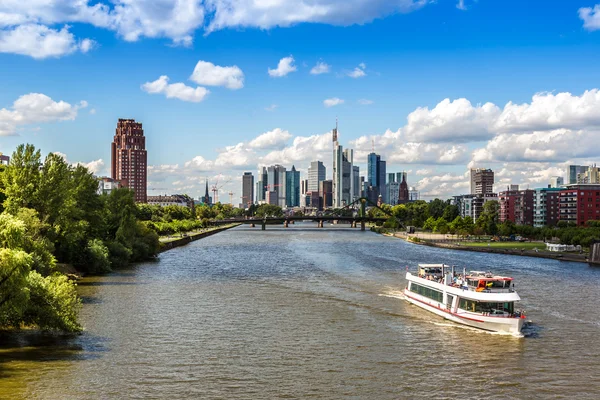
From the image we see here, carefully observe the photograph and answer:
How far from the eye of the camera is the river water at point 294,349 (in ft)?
97.3

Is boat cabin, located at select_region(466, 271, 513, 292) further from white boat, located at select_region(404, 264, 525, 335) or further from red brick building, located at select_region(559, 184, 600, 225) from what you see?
red brick building, located at select_region(559, 184, 600, 225)

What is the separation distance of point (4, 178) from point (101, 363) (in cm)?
4037

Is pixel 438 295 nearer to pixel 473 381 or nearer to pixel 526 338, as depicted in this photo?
pixel 526 338

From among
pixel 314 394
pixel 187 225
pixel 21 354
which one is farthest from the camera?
pixel 187 225

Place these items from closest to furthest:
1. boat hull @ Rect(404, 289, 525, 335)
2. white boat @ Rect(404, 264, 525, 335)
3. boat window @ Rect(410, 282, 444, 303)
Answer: boat hull @ Rect(404, 289, 525, 335) < white boat @ Rect(404, 264, 525, 335) < boat window @ Rect(410, 282, 444, 303)

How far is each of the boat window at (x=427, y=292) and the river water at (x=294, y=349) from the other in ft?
5.12

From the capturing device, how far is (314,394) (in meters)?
28.8

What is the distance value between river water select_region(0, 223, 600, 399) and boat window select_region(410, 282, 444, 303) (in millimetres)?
1560

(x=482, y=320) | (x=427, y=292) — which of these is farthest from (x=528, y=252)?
(x=482, y=320)

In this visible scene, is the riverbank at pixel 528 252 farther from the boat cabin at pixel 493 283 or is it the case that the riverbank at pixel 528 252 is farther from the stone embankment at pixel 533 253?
the boat cabin at pixel 493 283

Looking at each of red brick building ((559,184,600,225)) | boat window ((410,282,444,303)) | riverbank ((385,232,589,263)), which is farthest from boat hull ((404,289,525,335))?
red brick building ((559,184,600,225))

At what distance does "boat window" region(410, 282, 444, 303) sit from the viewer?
159 feet

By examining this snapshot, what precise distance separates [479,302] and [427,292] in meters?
8.30

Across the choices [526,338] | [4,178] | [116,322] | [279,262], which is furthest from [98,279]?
[526,338]
